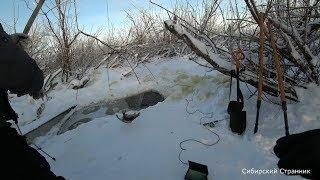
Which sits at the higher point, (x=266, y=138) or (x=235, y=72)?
(x=235, y=72)

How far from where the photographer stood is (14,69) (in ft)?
5.58

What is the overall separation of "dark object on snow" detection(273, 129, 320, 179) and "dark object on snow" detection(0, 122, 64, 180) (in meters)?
1.77

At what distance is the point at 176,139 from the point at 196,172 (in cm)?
80

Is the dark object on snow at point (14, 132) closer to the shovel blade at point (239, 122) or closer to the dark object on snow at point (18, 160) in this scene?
the dark object on snow at point (18, 160)

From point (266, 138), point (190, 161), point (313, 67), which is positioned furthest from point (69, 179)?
point (313, 67)

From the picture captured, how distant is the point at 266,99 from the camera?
3.87 m

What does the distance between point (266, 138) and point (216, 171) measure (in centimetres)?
70

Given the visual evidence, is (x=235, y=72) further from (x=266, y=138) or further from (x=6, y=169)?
(x=6, y=169)

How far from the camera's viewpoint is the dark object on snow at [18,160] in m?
1.63

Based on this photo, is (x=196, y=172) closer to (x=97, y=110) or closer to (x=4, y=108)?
(x=4, y=108)

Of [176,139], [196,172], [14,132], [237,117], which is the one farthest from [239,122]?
[14,132]

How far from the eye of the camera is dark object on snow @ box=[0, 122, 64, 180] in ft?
5.34

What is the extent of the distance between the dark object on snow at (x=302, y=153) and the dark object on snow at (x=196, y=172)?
61 centimetres

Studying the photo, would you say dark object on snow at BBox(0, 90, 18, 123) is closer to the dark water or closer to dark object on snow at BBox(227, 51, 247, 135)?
dark object on snow at BBox(227, 51, 247, 135)
